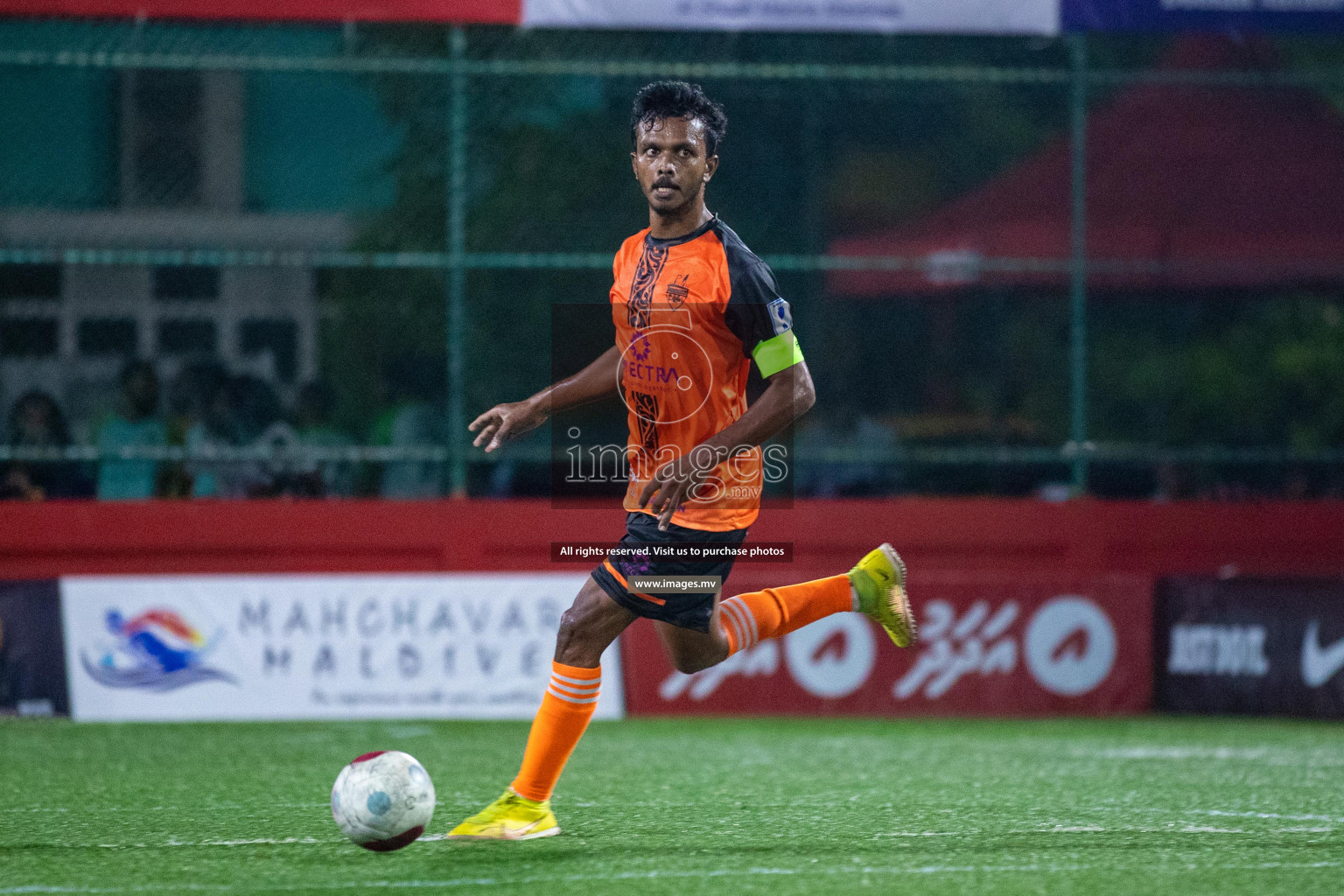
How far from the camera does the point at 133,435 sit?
9.92 meters

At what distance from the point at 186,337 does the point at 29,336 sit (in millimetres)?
896

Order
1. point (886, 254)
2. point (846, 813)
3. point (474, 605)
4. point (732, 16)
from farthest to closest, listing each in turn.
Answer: point (886, 254)
point (732, 16)
point (474, 605)
point (846, 813)

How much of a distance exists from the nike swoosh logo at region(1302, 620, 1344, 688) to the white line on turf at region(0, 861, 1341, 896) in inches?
196

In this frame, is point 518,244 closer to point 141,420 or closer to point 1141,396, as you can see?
point 141,420

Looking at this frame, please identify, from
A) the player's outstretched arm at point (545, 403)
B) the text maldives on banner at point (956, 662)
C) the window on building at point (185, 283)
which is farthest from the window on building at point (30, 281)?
the player's outstretched arm at point (545, 403)

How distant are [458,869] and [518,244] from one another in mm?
6585

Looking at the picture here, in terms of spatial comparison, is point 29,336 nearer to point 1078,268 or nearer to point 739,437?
point 1078,268

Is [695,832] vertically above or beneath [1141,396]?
beneath

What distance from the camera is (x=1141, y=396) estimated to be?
13695mm

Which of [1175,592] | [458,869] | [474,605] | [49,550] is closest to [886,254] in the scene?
[1175,592]

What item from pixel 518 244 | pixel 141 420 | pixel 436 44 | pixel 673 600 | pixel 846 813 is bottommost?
pixel 846 813

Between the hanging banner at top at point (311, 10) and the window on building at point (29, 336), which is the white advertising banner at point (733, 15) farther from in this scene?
the window on building at point (29, 336)

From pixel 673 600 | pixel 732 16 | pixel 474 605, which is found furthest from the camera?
pixel 732 16

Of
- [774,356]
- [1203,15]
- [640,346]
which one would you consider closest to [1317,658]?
[1203,15]
